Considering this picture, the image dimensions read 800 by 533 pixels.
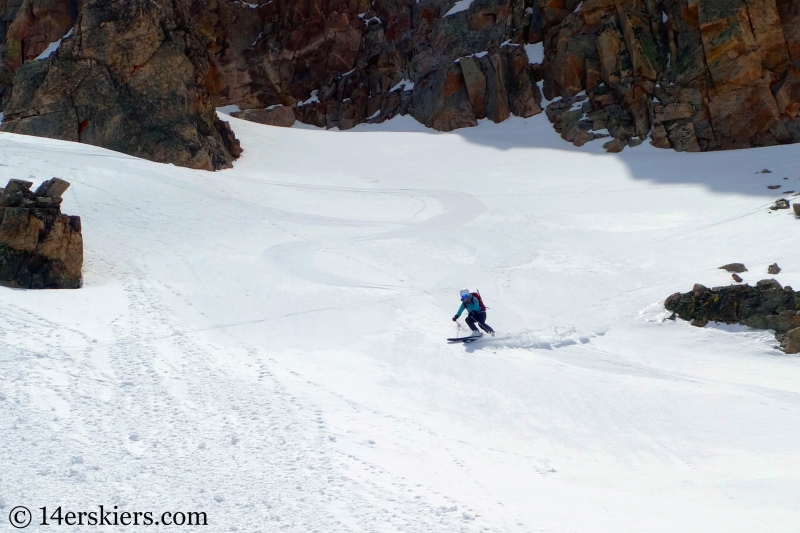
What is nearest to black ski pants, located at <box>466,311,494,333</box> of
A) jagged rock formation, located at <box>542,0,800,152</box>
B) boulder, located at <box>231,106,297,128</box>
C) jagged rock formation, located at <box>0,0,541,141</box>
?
jagged rock formation, located at <box>542,0,800,152</box>

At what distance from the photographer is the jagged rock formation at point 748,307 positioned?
14.2m

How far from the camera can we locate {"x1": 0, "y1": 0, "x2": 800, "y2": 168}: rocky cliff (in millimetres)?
34219

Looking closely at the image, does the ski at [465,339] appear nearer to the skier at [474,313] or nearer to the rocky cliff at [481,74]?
the skier at [474,313]

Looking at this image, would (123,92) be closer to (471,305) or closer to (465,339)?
(471,305)

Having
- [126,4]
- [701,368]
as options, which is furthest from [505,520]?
[126,4]

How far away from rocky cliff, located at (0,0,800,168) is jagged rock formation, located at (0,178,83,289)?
644 inches

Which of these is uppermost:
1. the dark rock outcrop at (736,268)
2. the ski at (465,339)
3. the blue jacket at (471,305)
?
the dark rock outcrop at (736,268)

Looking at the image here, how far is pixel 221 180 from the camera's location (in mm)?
28281

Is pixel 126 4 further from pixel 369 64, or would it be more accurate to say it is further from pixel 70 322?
pixel 70 322

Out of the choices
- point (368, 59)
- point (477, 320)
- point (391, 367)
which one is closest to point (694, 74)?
point (368, 59)

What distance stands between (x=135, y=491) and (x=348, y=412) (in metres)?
3.28

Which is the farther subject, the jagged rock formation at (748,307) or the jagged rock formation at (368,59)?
the jagged rock formation at (368,59)

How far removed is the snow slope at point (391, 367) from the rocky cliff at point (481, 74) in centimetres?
717
